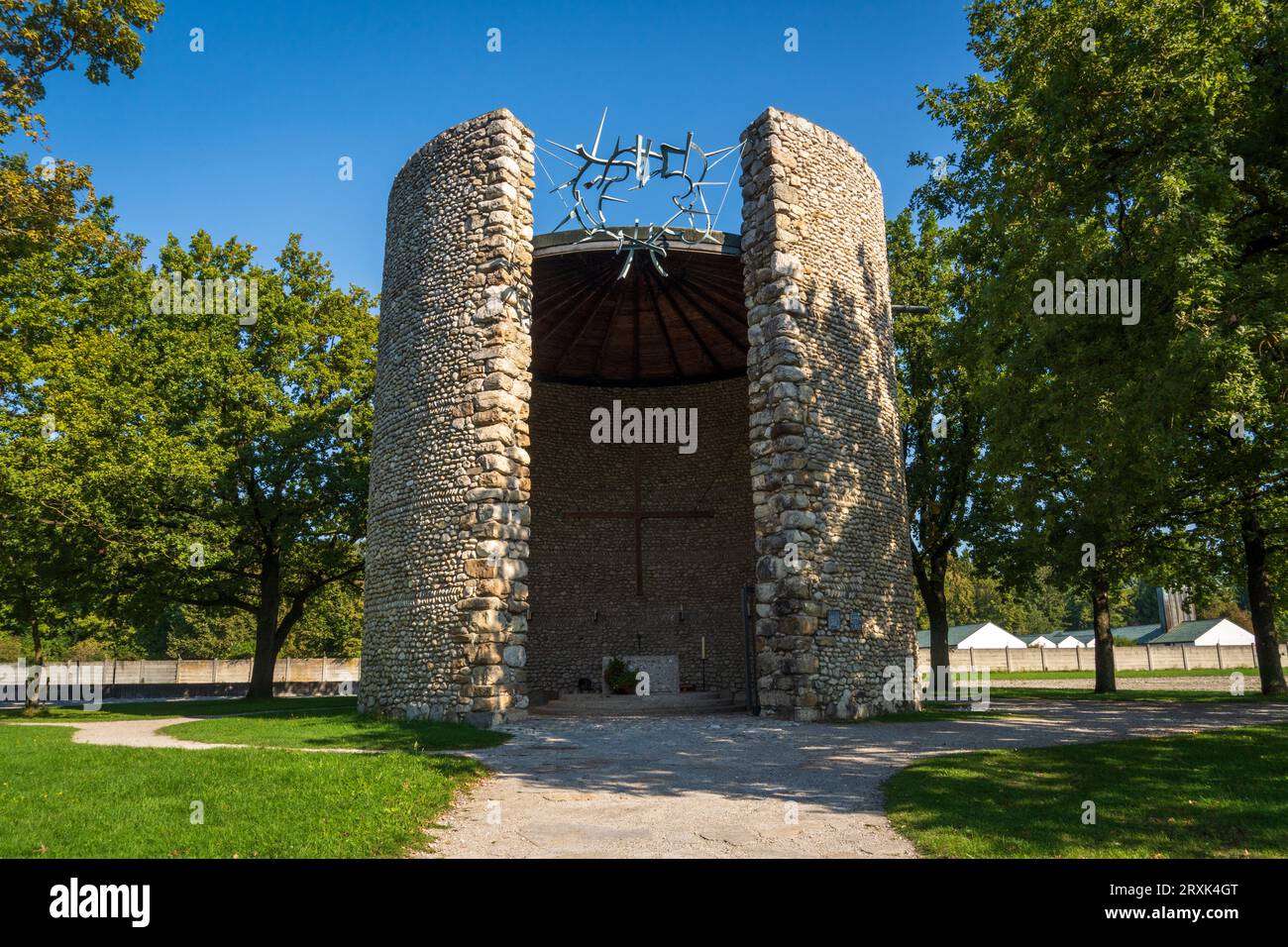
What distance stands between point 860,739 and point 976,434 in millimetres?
15849

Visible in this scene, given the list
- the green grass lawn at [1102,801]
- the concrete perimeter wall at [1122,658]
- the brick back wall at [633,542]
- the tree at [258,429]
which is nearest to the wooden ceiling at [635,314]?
the brick back wall at [633,542]

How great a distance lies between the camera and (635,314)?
24.6 m

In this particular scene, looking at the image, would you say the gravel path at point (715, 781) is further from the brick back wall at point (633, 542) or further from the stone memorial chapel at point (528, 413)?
the brick back wall at point (633, 542)

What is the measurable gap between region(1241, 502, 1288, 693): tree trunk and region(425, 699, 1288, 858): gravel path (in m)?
5.98

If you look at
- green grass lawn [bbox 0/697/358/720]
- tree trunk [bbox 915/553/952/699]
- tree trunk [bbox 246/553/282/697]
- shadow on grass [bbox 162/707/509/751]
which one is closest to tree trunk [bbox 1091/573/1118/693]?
tree trunk [bbox 915/553/952/699]

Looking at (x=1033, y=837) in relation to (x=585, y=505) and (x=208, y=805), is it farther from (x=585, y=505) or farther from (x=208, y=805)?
(x=585, y=505)

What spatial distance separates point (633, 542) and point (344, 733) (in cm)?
1467

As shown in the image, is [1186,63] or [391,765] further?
[1186,63]

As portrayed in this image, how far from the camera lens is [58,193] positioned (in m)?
16.8

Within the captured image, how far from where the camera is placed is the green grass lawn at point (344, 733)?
40.5 ft

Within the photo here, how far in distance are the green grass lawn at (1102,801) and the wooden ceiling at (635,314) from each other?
13.4 meters

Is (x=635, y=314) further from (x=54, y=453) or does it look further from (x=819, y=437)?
(x=54, y=453)

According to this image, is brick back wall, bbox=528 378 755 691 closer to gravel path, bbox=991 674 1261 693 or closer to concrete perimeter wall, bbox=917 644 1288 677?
gravel path, bbox=991 674 1261 693
